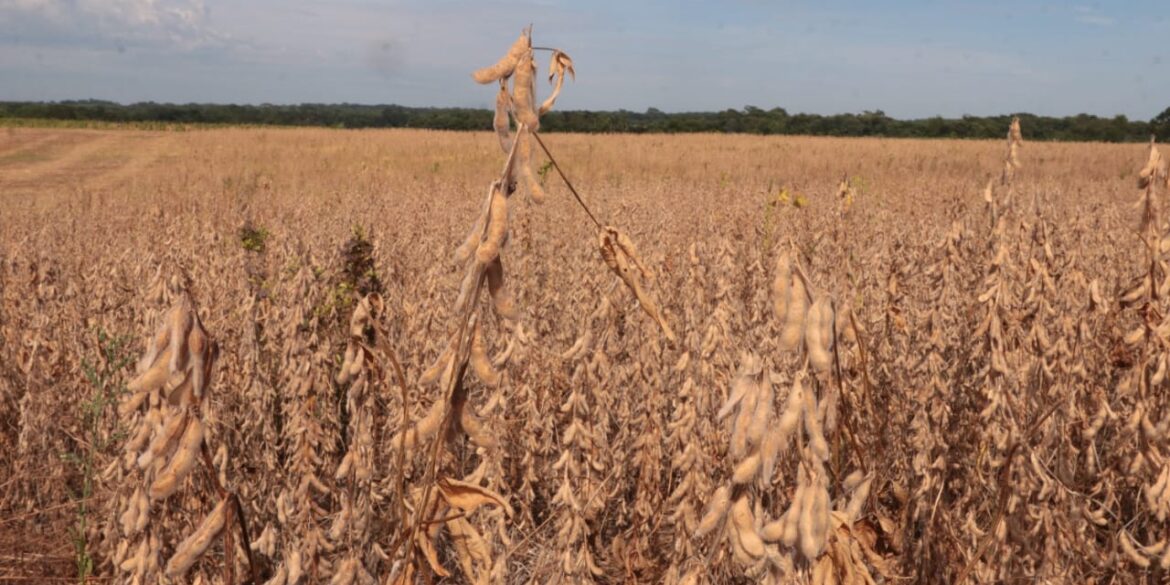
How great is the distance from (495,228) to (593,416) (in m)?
1.70

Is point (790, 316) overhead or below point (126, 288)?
overhead

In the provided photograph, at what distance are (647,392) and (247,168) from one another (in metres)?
16.1

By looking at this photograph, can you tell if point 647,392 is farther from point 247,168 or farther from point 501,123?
point 247,168

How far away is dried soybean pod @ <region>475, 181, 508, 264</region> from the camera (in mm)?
817

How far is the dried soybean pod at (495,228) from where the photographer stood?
82 cm

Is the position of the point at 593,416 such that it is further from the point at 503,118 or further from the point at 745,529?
the point at 503,118

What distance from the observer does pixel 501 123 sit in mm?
858

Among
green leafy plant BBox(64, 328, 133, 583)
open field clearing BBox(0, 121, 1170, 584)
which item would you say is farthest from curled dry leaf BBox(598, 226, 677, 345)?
green leafy plant BBox(64, 328, 133, 583)

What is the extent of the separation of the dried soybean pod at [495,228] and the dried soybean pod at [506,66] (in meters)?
0.11

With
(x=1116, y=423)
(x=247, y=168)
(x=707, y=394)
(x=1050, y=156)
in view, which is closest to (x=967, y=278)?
(x=1116, y=423)

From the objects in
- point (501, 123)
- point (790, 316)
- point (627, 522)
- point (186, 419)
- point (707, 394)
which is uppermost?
point (501, 123)

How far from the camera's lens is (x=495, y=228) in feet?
2.72

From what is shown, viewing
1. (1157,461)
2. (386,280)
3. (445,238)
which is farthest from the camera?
(445,238)

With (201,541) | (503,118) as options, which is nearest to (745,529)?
(503,118)
